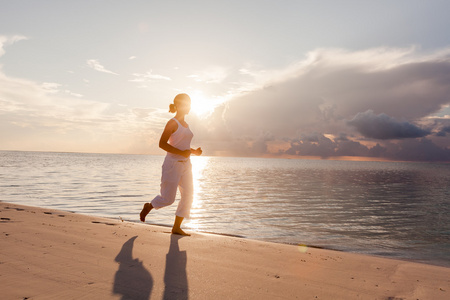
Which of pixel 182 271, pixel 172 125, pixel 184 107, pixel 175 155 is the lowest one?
pixel 182 271

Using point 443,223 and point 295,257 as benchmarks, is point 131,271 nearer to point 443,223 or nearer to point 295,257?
point 295,257

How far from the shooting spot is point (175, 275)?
3736mm

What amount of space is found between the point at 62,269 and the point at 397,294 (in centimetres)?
417

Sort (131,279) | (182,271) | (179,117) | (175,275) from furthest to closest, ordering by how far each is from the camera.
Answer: (179,117) < (182,271) < (175,275) < (131,279)

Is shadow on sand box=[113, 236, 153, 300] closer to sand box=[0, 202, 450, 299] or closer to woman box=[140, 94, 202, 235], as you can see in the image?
sand box=[0, 202, 450, 299]

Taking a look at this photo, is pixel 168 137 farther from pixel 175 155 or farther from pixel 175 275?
pixel 175 275

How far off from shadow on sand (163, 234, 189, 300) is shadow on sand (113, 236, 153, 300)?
0.21 meters

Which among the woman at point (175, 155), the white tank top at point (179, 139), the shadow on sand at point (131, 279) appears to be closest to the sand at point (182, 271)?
the shadow on sand at point (131, 279)

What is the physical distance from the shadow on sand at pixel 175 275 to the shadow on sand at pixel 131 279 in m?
0.21

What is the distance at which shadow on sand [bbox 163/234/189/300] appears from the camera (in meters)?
3.18

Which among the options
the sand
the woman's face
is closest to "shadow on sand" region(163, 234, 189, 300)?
the sand

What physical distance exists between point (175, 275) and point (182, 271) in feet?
0.62

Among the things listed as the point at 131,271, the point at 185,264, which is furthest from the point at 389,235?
the point at 131,271

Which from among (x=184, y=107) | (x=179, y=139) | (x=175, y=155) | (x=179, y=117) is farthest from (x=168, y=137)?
(x=184, y=107)
